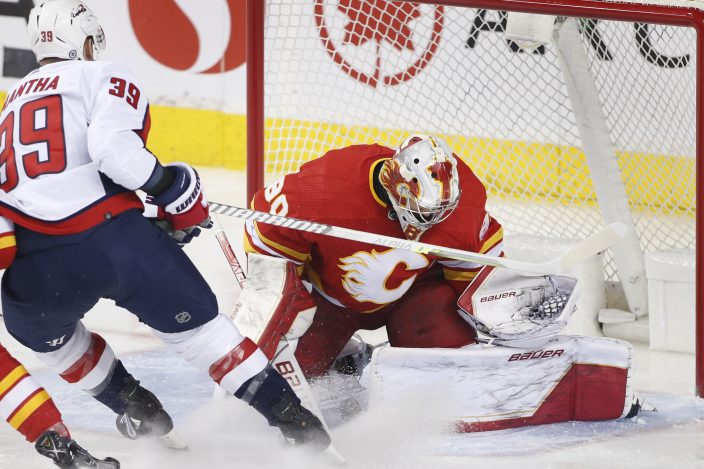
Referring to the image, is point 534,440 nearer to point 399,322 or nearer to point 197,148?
point 399,322

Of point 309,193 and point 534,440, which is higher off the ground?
point 309,193

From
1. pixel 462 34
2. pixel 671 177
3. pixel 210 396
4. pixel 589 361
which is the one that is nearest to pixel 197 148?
pixel 462 34

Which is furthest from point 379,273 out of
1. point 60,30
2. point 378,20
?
point 378,20

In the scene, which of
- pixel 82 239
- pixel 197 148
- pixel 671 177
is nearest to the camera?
pixel 82 239

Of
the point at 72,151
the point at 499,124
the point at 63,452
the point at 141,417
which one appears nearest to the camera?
the point at 63,452

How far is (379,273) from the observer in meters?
3.03

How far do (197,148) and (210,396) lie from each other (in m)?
2.96

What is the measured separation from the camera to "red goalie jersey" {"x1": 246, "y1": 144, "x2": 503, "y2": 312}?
297 centimetres

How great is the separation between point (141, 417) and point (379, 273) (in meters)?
0.69

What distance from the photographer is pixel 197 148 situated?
6.05 m

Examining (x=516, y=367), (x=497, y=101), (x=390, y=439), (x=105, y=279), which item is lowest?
(x=390, y=439)

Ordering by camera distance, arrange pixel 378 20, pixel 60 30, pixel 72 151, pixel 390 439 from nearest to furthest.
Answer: pixel 72 151 < pixel 60 30 < pixel 390 439 < pixel 378 20

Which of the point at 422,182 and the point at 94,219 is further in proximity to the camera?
the point at 422,182

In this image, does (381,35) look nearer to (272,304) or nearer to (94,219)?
(272,304)
